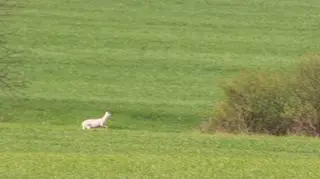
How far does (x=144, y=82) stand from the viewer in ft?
119

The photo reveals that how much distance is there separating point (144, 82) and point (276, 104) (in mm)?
10763

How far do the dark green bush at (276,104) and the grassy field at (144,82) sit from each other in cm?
189

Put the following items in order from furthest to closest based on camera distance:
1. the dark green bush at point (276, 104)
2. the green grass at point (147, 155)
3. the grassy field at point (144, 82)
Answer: the dark green bush at point (276, 104)
the grassy field at point (144, 82)
the green grass at point (147, 155)

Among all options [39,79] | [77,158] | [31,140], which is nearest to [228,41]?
[39,79]

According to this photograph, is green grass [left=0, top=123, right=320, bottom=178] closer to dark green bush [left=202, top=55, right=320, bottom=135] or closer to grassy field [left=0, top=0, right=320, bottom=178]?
grassy field [left=0, top=0, right=320, bottom=178]

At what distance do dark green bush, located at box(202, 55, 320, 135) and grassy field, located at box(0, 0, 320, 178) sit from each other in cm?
189

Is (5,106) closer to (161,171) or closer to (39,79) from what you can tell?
(39,79)

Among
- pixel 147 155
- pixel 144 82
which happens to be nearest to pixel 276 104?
pixel 147 155

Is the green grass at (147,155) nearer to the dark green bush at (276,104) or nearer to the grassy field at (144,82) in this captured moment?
the grassy field at (144,82)

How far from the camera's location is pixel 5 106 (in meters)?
32.6

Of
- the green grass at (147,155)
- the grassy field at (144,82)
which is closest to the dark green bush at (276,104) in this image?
the grassy field at (144,82)

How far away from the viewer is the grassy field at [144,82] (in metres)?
16.7

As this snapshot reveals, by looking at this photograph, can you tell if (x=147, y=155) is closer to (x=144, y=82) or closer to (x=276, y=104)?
(x=276, y=104)

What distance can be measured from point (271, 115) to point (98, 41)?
1634 centimetres
